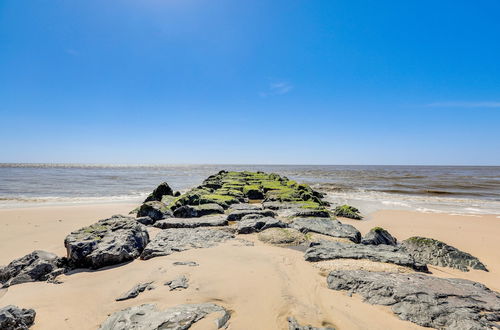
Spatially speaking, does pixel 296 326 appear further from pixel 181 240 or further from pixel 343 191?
pixel 343 191

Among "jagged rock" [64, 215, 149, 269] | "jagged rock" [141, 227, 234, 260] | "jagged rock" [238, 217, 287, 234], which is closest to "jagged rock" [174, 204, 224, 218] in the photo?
"jagged rock" [141, 227, 234, 260]

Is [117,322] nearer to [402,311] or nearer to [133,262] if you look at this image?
[133,262]

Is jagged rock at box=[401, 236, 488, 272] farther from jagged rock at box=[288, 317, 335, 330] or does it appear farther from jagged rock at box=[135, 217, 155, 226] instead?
jagged rock at box=[135, 217, 155, 226]

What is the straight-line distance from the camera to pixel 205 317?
319 centimetres

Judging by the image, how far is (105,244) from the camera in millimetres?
5477

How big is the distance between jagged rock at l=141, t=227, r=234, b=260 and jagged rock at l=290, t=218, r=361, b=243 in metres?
2.34

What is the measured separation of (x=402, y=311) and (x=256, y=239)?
3892 mm

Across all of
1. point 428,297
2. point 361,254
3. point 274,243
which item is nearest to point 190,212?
point 274,243

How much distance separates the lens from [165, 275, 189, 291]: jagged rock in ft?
12.9

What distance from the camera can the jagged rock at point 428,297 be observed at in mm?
3242

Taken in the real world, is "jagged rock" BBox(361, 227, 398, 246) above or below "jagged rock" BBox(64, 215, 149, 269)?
below

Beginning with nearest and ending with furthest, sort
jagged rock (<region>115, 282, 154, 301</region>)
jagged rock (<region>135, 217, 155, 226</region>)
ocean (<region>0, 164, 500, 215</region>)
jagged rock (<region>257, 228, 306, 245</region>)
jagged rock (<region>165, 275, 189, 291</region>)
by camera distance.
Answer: jagged rock (<region>115, 282, 154, 301</region>) → jagged rock (<region>165, 275, 189, 291</region>) → jagged rock (<region>257, 228, 306, 245</region>) → jagged rock (<region>135, 217, 155, 226</region>) → ocean (<region>0, 164, 500, 215</region>)

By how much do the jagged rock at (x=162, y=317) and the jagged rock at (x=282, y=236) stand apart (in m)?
Answer: 3.30

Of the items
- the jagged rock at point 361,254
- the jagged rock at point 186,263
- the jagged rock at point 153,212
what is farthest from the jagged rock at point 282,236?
the jagged rock at point 153,212
